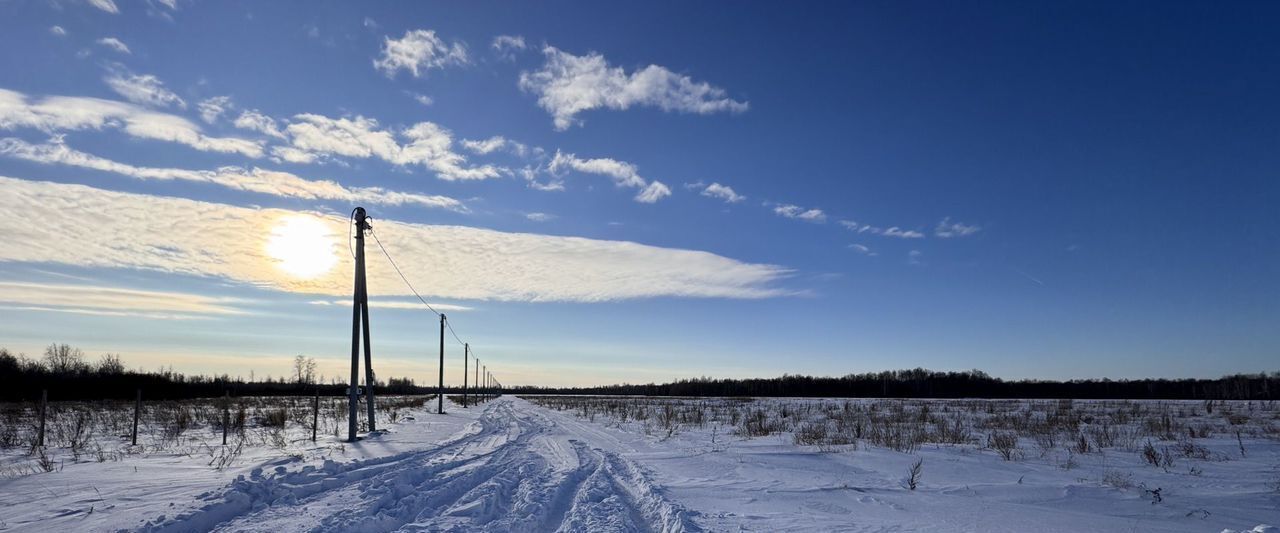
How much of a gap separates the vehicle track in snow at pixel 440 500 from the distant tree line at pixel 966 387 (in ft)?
394

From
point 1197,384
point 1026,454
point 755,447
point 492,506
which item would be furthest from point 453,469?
point 1197,384

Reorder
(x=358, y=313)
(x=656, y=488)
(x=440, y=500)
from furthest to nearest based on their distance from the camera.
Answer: (x=358, y=313)
(x=656, y=488)
(x=440, y=500)

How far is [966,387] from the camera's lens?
145000mm

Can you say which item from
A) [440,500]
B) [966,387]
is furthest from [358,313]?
[966,387]

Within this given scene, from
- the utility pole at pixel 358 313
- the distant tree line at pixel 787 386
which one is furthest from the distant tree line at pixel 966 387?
the utility pole at pixel 358 313

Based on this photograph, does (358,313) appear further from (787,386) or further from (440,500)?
(787,386)

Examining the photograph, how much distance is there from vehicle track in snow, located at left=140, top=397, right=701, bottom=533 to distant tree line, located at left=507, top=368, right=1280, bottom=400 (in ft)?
394

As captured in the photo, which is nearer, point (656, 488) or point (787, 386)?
point (656, 488)

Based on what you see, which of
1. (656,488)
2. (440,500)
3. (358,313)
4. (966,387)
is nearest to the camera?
(440,500)

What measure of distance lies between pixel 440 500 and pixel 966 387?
15825cm

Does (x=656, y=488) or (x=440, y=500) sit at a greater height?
(x=440, y=500)

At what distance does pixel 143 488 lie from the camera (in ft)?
27.7

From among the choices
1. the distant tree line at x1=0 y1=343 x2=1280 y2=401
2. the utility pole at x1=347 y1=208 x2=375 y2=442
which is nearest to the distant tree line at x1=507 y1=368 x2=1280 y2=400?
the distant tree line at x1=0 y1=343 x2=1280 y2=401

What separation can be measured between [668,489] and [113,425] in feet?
77.2
